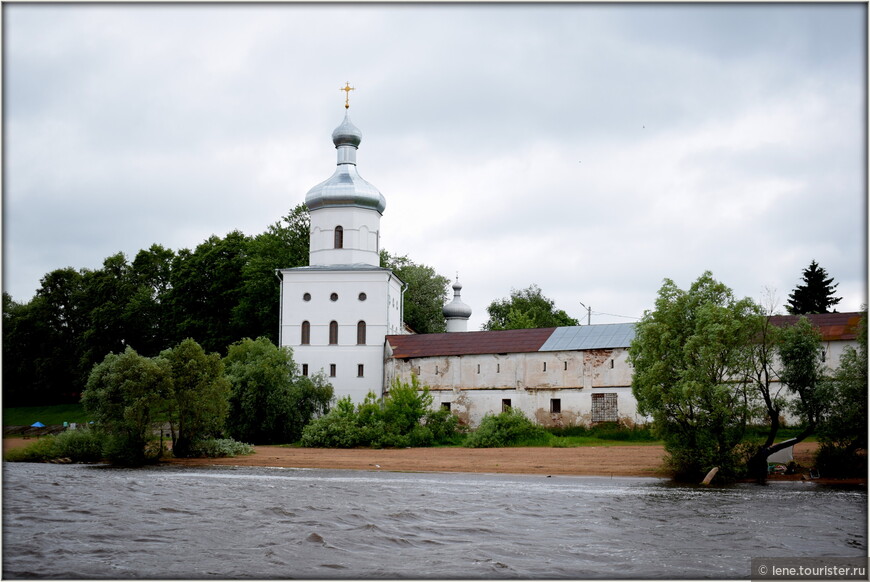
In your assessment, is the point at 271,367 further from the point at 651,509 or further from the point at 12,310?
the point at 12,310

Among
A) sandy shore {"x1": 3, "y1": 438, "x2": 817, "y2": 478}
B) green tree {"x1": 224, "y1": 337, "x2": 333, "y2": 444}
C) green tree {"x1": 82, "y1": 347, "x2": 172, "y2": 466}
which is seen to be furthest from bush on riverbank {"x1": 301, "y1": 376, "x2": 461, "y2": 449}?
green tree {"x1": 82, "y1": 347, "x2": 172, "y2": 466}

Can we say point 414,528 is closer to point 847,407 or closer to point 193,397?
point 847,407

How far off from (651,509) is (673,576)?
6419mm

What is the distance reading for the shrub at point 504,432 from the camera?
35750 mm

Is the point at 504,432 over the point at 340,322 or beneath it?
beneath

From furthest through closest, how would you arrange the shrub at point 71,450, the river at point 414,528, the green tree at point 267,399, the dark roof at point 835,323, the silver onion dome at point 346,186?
the silver onion dome at point 346,186, the green tree at point 267,399, the dark roof at point 835,323, the shrub at point 71,450, the river at point 414,528

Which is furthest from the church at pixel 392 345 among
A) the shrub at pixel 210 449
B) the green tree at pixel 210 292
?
the shrub at pixel 210 449

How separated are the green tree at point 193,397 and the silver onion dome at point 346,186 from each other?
1498 centimetres

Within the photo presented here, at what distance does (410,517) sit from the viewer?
18.1 m

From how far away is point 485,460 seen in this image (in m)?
31.0

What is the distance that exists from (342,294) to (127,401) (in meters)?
16.2

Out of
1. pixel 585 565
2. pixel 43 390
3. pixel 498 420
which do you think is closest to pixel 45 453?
pixel 498 420

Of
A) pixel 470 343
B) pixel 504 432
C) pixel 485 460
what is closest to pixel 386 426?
pixel 504 432

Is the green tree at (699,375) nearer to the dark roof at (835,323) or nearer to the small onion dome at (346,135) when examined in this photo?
the dark roof at (835,323)
